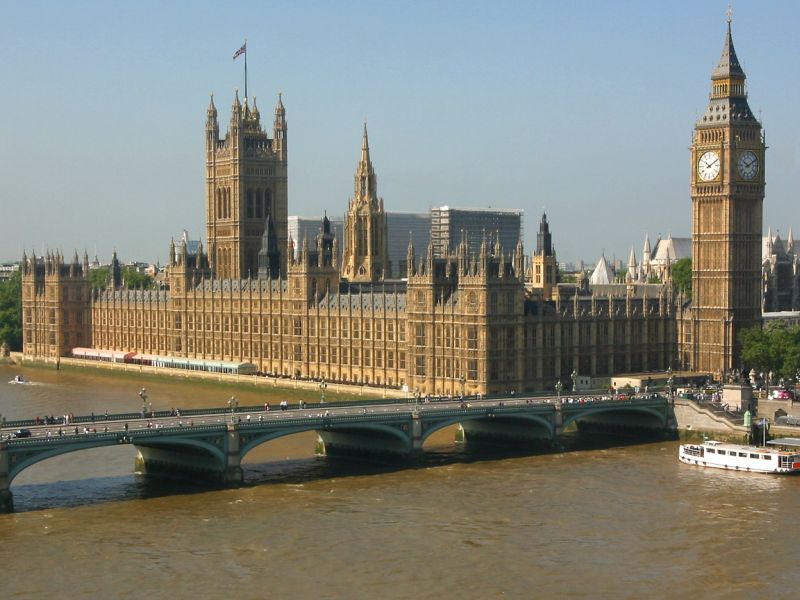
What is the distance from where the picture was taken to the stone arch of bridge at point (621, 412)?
91188mm

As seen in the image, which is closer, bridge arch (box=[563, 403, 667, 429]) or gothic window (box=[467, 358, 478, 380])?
bridge arch (box=[563, 403, 667, 429])

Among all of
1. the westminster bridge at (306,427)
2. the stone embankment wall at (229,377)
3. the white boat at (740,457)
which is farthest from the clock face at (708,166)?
the white boat at (740,457)

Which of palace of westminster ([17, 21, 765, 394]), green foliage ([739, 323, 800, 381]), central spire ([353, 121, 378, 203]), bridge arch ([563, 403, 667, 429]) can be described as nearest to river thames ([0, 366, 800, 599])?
bridge arch ([563, 403, 667, 429])

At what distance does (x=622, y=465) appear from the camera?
8344cm

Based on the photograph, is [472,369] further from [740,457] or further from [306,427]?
[306,427]

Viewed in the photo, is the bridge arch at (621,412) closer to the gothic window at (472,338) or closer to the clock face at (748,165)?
the gothic window at (472,338)

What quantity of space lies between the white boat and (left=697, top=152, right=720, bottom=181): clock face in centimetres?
3764

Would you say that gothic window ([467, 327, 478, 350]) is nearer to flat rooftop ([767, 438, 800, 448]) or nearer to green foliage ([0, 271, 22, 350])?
flat rooftop ([767, 438, 800, 448])

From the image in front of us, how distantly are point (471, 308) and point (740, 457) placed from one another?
3052 centimetres

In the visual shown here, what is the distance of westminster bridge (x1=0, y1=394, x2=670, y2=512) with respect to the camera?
7125cm

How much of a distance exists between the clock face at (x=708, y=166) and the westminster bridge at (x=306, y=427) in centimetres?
2683

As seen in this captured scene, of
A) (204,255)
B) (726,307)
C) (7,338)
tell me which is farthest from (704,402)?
(7,338)

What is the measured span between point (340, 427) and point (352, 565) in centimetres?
2136

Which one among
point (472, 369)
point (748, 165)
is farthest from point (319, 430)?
point (748, 165)
